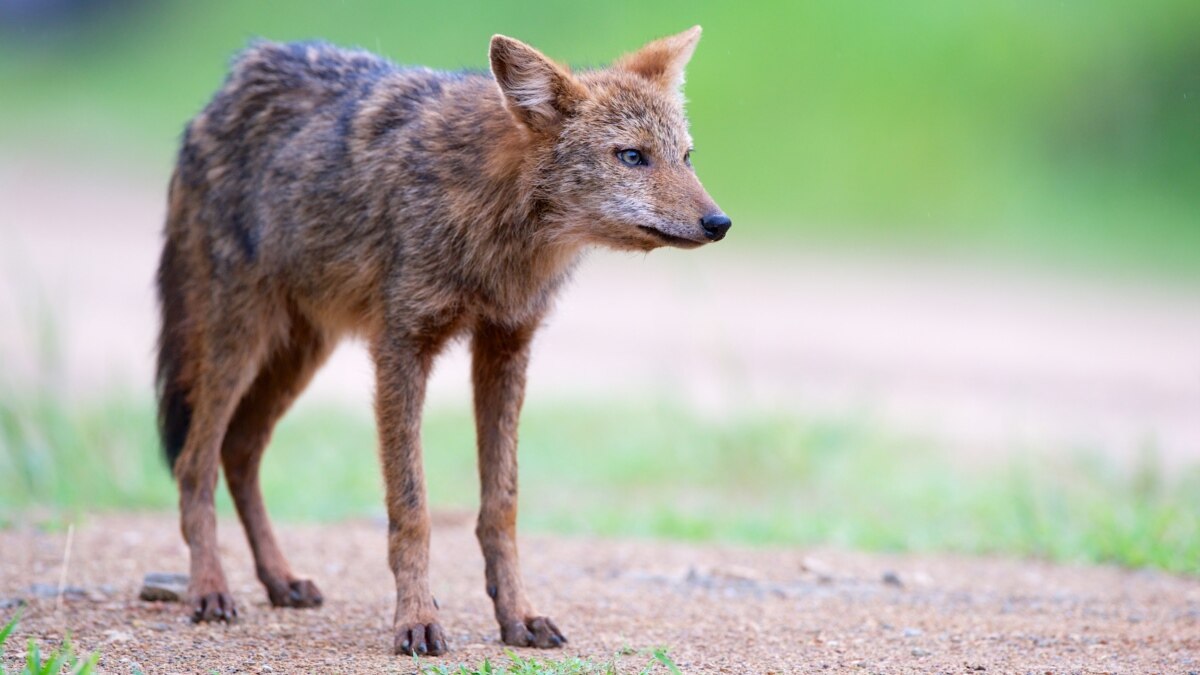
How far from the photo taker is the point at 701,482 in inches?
393

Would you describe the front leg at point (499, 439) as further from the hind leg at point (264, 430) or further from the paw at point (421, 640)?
the hind leg at point (264, 430)

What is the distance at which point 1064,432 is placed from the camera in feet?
38.4

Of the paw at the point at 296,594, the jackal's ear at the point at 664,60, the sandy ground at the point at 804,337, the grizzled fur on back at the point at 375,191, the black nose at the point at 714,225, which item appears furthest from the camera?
the sandy ground at the point at 804,337

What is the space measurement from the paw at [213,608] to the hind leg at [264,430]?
351mm

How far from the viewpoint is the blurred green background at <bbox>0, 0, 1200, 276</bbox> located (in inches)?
826

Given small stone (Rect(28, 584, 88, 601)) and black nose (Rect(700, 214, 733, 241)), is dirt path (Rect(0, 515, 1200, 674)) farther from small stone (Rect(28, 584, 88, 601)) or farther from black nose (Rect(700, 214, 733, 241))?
black nose (Rect(700, 214, 733, 241))

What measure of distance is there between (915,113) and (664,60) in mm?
16832

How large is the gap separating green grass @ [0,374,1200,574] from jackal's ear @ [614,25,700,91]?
2.88 metres

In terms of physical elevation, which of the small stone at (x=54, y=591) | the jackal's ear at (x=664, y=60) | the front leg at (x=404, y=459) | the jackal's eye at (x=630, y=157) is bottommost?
the small stone at (x=54, y=591)

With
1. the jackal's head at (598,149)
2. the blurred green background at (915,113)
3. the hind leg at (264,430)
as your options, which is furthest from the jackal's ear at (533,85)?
the blurred green background at (915,113)

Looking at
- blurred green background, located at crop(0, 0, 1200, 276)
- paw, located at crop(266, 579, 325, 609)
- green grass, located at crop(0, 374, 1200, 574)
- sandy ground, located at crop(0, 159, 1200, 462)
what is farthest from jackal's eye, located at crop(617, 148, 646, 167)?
blurred green background, located at crop(0, 0, 1200, 276)

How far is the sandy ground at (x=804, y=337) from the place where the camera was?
1237 cm

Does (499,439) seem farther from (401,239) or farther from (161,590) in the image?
(161,590)

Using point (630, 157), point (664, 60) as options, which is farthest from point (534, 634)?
point (664, 60)
